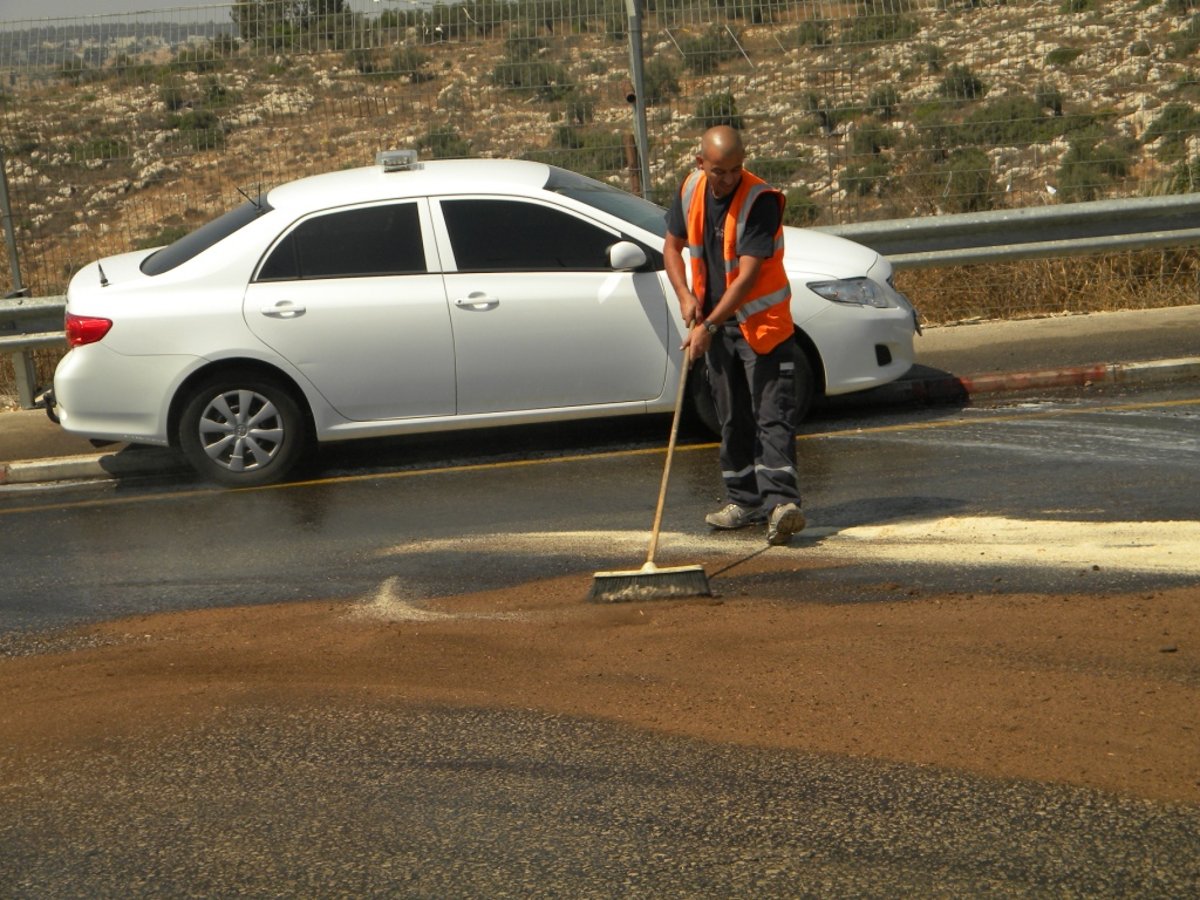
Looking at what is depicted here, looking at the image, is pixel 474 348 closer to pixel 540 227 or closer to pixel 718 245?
pixel 540 227

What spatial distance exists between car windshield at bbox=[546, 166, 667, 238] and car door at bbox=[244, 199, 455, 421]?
89cm

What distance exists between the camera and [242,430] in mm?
9422

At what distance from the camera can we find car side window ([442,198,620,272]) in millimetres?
9422

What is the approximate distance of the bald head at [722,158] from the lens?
7.14 m

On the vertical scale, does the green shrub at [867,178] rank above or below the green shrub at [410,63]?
below

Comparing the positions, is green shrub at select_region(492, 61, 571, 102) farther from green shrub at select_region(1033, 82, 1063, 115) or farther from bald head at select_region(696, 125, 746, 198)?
bald head at select_region(696, 125, 746, 198)

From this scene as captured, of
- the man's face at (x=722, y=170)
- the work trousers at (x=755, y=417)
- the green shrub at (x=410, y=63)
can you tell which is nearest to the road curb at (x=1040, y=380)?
the work trousers at (x=755, y=417)

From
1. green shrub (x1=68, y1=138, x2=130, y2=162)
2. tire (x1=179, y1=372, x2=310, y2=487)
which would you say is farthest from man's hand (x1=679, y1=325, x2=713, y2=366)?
green shrub (x1=68, y1=138, x2=130, y2=162)

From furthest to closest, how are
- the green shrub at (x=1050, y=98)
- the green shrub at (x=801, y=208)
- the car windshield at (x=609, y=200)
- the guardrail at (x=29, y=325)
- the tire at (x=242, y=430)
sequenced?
1. the green shrub at (x=1050, y=98)
2. the green shrub at (x=801, y=208)
3. the guardrail at (x=29, y=325)
4. the car windshield at (x=609, y=200)
5. the tire at (x=242, y=430)

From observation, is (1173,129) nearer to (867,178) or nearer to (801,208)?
(867,178)

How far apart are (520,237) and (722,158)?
8.31ft

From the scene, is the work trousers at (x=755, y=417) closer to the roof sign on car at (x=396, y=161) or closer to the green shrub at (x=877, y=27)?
the roof sign on car at (x=396, y=161)

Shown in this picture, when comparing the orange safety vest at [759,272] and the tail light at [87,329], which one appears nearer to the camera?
the orange safety vest at [759,272]

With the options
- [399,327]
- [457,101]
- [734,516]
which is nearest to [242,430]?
[399,327]
